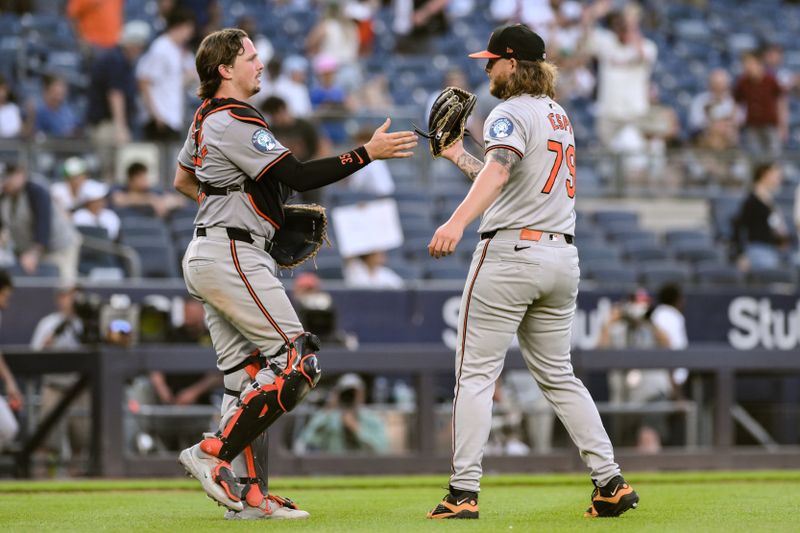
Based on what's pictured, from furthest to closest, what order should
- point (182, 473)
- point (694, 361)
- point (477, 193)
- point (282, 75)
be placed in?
point (282, 75) < point (694, 361) < point (182, 473) < point (477, 193)

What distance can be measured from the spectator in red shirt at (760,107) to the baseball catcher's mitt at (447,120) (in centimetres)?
1187

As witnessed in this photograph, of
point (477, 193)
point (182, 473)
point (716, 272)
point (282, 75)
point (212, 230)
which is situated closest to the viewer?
point (477, 193)

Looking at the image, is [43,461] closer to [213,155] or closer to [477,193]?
[213,155]

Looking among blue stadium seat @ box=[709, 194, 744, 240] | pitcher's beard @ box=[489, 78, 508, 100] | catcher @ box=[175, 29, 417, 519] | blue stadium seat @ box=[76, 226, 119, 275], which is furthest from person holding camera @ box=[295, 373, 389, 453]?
blue stadium seat @ box=[709, 194, 744, 240]

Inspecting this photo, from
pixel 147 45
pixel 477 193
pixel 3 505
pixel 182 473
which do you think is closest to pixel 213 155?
pixel 477 193

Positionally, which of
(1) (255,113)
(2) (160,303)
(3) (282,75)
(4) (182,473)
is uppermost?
(3) (282,75)

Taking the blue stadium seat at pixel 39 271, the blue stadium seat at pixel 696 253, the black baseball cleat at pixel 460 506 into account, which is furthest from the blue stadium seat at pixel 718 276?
the black baseball cleat at pixel 460 506

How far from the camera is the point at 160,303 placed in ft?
38.7

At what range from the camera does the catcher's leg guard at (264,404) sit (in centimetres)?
607

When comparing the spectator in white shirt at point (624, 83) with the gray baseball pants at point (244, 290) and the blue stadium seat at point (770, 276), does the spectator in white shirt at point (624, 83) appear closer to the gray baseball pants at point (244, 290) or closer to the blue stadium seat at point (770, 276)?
the blue stadium seat at point (770, 276)

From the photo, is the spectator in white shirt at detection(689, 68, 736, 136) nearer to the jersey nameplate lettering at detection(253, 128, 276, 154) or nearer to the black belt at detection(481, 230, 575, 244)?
the black belt at detection(481, 230, 575, 244)

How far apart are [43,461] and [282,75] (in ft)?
20.3

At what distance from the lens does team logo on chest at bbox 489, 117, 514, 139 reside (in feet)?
19.9

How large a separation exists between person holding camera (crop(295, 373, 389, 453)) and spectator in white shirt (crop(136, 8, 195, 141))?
4.26 metres
